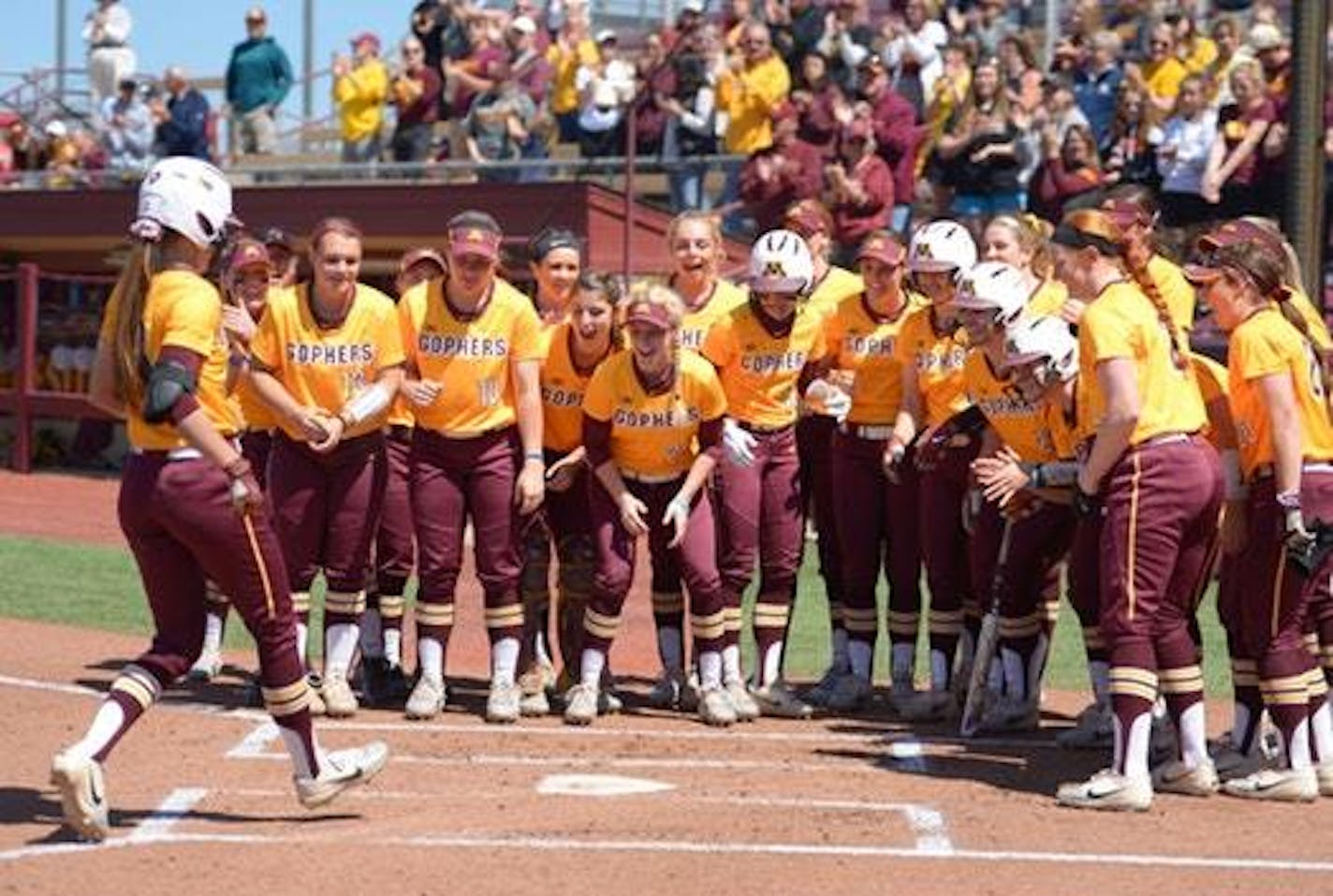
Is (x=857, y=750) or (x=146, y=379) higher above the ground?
(x=146, y=379)

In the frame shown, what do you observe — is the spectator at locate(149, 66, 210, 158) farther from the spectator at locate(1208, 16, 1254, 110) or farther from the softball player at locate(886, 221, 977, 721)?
the softball player at locate(886, 221, 977, 721)

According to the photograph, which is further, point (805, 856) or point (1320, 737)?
point (1320, 737)

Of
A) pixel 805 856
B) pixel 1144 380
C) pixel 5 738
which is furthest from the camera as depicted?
pixel 5 738

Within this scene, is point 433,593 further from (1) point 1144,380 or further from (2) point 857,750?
(1) point 1144,380

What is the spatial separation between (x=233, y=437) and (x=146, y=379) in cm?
235

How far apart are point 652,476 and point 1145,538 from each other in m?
2.58

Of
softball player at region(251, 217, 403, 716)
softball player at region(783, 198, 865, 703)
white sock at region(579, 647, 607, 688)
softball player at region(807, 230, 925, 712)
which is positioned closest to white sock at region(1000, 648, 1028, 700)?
A: softball player at region(807, 230, 925, 712)

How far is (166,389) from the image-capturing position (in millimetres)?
7969

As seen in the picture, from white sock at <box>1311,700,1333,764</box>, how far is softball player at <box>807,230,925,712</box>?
88.7 inches

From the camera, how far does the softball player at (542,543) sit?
11.2 meters

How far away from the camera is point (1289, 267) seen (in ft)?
31.2

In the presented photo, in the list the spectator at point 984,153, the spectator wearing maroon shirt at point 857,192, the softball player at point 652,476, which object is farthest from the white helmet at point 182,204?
the spectator at point 984,153

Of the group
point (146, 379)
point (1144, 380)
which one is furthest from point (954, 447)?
point (146, 379)

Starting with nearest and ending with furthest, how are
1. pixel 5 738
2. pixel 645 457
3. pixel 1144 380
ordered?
pixel 1144 380, pixel 5 738, pixel 645 457
